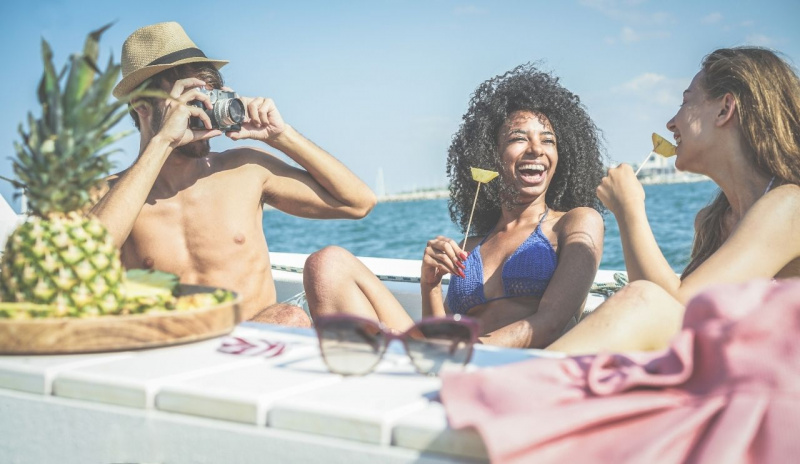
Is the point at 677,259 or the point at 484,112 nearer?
the point at 484,112

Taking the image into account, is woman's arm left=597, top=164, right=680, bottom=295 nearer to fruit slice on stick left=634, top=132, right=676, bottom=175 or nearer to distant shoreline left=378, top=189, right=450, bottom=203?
fruit slice on stick left=634, top=132, right=676, bottom=175

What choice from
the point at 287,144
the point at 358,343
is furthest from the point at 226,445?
the point at 287,144

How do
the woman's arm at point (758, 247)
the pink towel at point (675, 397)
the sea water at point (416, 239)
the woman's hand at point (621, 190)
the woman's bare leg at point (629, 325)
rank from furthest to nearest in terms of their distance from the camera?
the sea water at point (416, 239), the woman's hand at point (621, 190), the woman's arm at point (758, 247), the woman's bare leg at point (629, 325), the pink towel at point (675, 397)

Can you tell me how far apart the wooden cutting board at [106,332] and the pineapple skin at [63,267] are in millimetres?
43

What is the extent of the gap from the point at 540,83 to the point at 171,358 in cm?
232

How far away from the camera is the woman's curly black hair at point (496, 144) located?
10.8 feet

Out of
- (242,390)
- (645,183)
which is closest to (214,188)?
(242,390)

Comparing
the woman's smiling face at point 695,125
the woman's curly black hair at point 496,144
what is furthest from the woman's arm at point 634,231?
the woman's curly black hair at point 496,144

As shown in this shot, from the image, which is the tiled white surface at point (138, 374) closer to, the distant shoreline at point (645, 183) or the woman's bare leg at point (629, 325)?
the woman's bare leg at point (629, 325)

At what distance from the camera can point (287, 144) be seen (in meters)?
3.05

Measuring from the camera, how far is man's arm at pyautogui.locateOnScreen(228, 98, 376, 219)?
3010 millimetres

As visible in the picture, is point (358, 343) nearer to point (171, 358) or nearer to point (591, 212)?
point (171, 358)

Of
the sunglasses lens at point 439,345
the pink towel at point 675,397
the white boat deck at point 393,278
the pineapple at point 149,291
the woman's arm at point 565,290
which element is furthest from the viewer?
the white boat deck at point 393,278

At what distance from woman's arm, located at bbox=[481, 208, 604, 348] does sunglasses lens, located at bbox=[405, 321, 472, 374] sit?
1236 mm
